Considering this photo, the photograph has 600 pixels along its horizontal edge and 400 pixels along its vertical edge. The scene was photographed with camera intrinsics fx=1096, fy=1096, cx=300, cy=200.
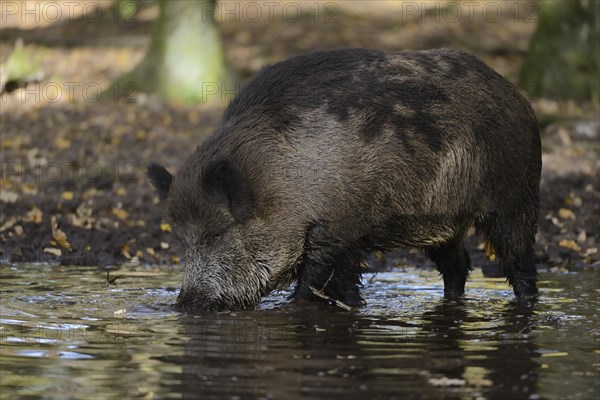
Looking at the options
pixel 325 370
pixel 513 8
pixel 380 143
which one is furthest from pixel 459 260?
pixel 513 8

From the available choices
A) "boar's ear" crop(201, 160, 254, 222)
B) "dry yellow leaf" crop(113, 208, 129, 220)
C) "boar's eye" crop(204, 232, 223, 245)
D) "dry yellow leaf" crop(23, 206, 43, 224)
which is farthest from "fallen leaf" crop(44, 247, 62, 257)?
"boar's ear" crop(201, 160, 254, 222)

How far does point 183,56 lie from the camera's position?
18.2 m

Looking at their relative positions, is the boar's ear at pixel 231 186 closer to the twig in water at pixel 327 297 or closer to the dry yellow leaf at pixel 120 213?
the twig in water at pixel 327 297

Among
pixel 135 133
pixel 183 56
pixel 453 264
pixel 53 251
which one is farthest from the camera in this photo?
pixel 183 56

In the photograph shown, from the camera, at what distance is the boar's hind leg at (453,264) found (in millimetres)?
9219

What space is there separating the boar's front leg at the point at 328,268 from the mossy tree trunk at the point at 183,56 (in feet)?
34.3

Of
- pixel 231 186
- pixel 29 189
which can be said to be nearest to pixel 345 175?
pixel 231 186

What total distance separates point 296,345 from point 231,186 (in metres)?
1.55

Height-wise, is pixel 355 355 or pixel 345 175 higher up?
pixel 345 175

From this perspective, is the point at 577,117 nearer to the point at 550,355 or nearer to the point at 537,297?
the point at 537,297

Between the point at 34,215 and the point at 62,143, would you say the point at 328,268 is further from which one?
the point at 62,143

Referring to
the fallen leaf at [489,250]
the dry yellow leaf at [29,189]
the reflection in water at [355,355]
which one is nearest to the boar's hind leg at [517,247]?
the fallen leaf at [489,250]

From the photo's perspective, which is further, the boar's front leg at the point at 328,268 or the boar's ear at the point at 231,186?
the boar's front leg at the point at 328,268

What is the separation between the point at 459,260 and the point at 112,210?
181 inches
